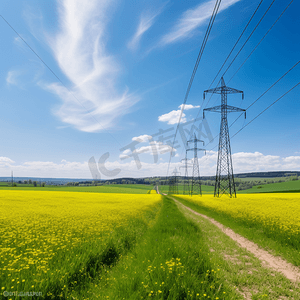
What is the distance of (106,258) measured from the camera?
22.0 ft

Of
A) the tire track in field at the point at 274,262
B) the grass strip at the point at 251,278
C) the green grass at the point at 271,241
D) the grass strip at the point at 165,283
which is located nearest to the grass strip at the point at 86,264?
the grass strip at the point at 165,283

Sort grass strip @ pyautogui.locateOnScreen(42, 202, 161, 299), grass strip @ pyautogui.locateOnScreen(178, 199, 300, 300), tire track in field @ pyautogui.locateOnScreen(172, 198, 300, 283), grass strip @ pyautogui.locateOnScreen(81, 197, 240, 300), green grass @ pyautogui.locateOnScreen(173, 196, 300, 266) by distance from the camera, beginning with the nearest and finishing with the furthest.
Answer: grass strip @ pyautogui.locateOnScreen(81, 197, 240, 300), grass strip @ pyautogui.locateOnScreen(42, 202, 161, 299), grass strip @ pyautogui.locateOnScreen(178, 199, 300, 300), tire track in field @ pyautogui.locateOnScreen(172, 198, 300, 283), green grass @ pyautogui.locateOnScreen(173, 196, 300, 266)

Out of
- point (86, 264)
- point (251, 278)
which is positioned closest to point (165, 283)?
point (86, 264)

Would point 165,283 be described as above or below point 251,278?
above

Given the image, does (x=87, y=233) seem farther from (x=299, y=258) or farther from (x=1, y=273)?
(x=299, y=258)

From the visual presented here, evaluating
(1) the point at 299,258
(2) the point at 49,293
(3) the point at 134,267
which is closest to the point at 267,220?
(1) the point at 299,258

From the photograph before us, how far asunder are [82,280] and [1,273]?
208cm

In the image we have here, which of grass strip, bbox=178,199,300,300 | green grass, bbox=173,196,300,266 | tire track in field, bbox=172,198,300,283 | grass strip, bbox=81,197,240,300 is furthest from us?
green grass, bbox=173,196,300,266

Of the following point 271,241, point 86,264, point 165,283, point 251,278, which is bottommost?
point 271,241

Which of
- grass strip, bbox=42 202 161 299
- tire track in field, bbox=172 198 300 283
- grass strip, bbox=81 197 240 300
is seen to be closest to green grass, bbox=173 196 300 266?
tire track in field, bbox=172 198 300 283

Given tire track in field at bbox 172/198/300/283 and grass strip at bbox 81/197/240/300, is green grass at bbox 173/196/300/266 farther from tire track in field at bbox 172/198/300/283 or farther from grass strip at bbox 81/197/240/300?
grass strip at bbox 81/197/240/300

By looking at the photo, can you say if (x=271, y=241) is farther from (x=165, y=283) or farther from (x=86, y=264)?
(x=86, y=264)

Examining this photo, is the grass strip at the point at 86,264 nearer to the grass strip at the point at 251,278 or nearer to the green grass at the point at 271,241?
the grass strip at the point at 251,278

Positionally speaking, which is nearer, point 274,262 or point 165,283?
point 165,283
